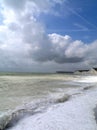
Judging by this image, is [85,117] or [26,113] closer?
[85,117]

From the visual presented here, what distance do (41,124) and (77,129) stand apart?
4.31ft

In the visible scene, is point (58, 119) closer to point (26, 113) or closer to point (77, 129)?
point (77, 129)

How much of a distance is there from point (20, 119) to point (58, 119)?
1.55m

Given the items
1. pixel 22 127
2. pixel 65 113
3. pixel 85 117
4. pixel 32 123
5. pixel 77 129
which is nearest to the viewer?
pixel 77 129

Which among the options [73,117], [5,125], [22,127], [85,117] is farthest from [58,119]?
[5,125]

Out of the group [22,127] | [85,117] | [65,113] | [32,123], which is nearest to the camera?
[22,127]

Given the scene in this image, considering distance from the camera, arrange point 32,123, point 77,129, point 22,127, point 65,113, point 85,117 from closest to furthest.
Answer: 1. point 77,129
2. point 22,127
3. point 32,123
4. point 85,117
5. point 65,113

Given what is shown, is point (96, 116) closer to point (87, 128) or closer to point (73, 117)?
point (73, 117)

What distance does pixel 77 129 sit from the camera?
5.24m

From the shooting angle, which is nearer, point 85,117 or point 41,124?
point 41,124

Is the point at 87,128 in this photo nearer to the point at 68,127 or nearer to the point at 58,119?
the point at 68,127

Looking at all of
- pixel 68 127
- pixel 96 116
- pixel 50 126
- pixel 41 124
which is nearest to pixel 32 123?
pixel 41 124

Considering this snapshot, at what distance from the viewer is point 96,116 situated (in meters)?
6.62

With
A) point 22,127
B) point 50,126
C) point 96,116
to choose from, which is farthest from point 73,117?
point 22,127
